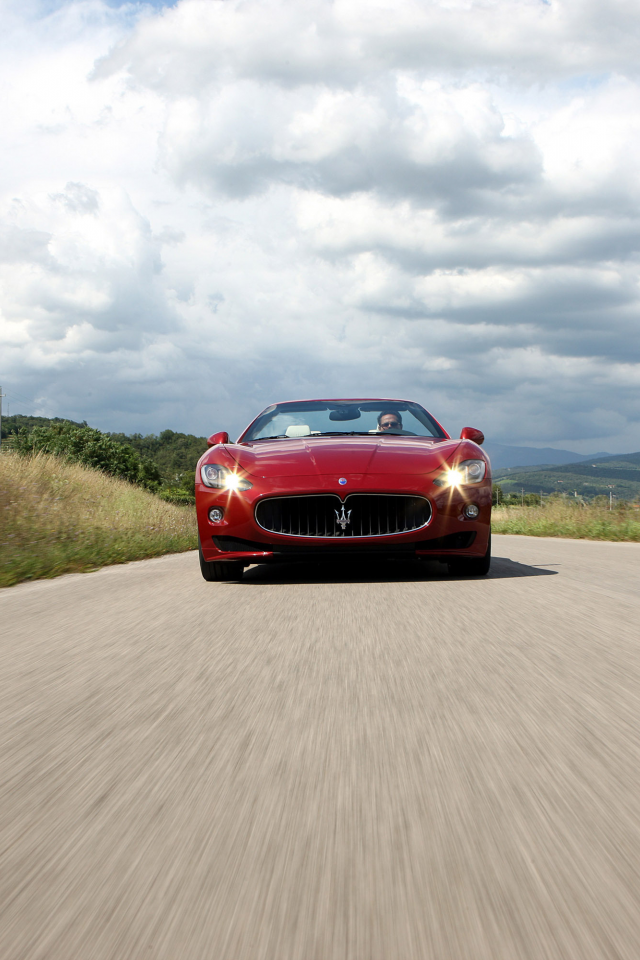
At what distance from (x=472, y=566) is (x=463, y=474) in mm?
703

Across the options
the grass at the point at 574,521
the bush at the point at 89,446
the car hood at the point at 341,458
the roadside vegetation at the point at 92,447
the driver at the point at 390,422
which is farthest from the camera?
the bush at the point at 89,446

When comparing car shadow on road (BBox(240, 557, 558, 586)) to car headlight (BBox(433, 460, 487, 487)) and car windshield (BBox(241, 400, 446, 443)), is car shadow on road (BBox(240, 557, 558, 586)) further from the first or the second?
car windshield (BBox(241, 400, 446, 443))

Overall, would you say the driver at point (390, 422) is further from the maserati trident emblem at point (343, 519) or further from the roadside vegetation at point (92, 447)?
the roadside vegetation at point (92, 447)

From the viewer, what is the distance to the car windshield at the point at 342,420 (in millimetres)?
7312

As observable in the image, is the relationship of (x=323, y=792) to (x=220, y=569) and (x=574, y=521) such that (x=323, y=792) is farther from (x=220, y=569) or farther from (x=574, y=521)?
(x=574, y=521)

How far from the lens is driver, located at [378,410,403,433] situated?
7.45 m

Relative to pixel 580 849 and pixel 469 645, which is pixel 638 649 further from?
pixel 580 849

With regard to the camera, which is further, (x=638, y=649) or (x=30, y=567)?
(x=30, y=567)

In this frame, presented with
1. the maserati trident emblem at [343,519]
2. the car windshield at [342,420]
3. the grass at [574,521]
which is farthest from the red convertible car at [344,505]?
the grass at [574,521]

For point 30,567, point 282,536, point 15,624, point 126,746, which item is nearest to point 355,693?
point 126,746

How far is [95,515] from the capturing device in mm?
13742

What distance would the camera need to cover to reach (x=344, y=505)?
5770 mm

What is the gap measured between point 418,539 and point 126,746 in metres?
3.61

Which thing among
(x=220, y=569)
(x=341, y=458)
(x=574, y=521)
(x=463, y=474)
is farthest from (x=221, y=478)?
(x=574, y=521)
